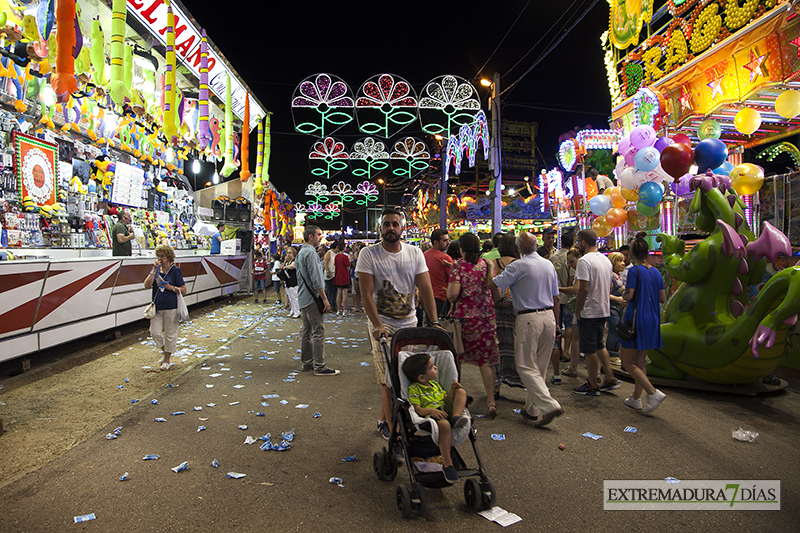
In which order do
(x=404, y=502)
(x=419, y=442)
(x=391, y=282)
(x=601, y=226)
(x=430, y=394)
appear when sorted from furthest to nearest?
(x=601, y=226) < (x=391, y=282) < (x=430, y=394) < (x=419, y=442) < (x=404, y=502)

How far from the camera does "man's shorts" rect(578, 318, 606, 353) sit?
5477 millimetres

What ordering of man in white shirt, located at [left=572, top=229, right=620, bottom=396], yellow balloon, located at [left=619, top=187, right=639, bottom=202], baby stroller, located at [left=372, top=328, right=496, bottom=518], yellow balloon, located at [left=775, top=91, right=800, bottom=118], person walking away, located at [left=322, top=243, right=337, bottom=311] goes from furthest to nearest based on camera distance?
1. person walking away, located at [left=322, top=243, right=337, bottom=311]
2. yellow balloon, located at [left=619, top=187, right=639, bottom=202]
3. yellow balloon, located at [left=775, top=91, right=800, bottom=118]
4. man in white shirt, located at [left=572, top=229, right=620, bottom=396]
5. baby stroller, located at [left=372, top=328, right=496, bottom=518]

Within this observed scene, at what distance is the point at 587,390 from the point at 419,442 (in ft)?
10.6

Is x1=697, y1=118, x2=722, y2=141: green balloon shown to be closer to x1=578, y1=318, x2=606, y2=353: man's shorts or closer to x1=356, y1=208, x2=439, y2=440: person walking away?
x1=578, y1=318, x2=606, y2=353: man's shorts

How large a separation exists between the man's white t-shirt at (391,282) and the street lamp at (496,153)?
10.5m

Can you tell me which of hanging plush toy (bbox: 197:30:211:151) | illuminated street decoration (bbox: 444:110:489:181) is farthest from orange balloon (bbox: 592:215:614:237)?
hanging plush toy (bbox: 197:30:211:151)

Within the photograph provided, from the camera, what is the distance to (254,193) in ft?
65.7

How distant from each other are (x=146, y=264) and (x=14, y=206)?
3.06m

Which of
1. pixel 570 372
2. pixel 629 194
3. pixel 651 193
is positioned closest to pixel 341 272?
pixel 629 194

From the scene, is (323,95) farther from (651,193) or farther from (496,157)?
(651,193)

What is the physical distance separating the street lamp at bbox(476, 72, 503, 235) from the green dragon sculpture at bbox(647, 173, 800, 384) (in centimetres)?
835

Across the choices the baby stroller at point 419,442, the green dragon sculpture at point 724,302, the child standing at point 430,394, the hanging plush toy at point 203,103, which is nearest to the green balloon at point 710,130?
the green dragon sculpture at point 724,302

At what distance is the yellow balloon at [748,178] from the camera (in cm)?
684

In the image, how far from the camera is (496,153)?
46.9ft
